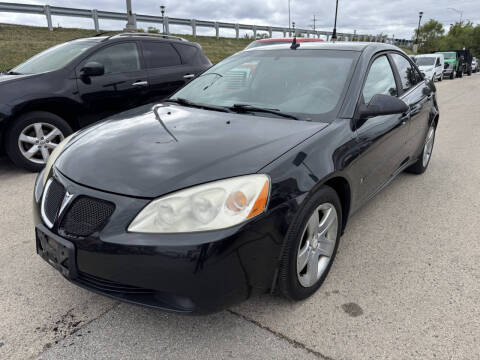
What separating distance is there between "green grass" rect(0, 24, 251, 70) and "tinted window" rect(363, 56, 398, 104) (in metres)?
12.9

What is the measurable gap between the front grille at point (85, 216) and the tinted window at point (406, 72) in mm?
3098

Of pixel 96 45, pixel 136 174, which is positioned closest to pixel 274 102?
pixel 136 174

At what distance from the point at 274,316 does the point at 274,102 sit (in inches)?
58.6

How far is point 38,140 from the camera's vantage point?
4676mm

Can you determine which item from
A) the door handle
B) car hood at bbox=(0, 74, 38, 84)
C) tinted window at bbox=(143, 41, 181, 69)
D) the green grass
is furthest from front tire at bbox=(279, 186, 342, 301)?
the green grass

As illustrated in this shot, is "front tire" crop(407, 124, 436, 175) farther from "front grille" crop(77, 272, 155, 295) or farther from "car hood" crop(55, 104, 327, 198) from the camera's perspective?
"front grille" crop(77, 272, 155, 295)

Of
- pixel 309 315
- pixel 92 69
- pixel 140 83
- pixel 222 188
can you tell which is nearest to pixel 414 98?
pixel 309 315

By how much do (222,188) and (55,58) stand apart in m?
4.46

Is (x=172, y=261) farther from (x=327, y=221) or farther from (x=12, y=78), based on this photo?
(x=12, y=78)

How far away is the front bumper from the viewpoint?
5.63ft

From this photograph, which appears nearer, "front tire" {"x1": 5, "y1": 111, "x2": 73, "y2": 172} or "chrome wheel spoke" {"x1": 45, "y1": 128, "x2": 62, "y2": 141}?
"front tire" {"x1": 5, "y1": 111, "x2": 73, "y2": 172}

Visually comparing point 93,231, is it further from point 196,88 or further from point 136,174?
point 196,88

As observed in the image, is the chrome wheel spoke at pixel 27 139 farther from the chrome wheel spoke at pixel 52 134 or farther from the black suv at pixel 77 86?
the chrome wheel spoke at pixel 52 134

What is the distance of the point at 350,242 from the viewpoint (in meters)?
3.11
